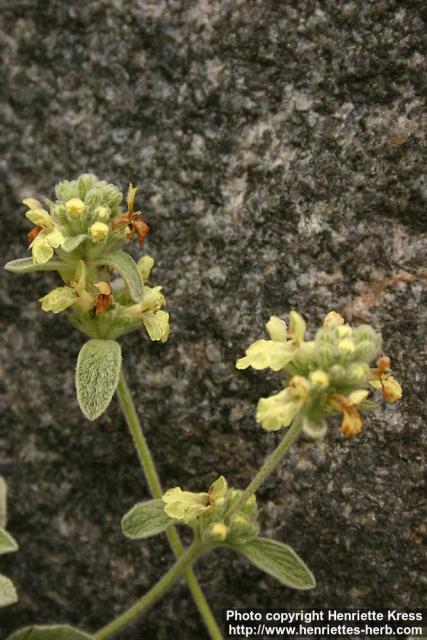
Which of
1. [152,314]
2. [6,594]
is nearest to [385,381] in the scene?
[152,314]

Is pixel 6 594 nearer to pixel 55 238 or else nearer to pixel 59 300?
pixel 59 300

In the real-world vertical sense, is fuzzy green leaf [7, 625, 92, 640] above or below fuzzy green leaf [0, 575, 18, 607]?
below

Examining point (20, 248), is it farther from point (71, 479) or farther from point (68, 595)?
point (68, 595)

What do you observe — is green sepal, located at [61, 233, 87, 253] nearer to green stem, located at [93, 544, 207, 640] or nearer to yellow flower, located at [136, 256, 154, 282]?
yellow flower, located at [136, 256, 154, 282]

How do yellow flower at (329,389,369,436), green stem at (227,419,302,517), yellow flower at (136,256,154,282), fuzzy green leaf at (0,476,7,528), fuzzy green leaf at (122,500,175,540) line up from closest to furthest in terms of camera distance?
1. yellow flower at (329,389,369,436)
2. green stem at (227,419,302,517)
3. fuzzy green leaf at (122,500,175,540)
4. yellow flower at (136,256,154,282)
5. fuzzy green leaf at (0,476,7,528)

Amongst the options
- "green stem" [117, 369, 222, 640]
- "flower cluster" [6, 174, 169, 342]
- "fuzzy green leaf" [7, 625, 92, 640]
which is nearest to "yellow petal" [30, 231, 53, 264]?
"flower cluster" [6, 174, 169, 342]
